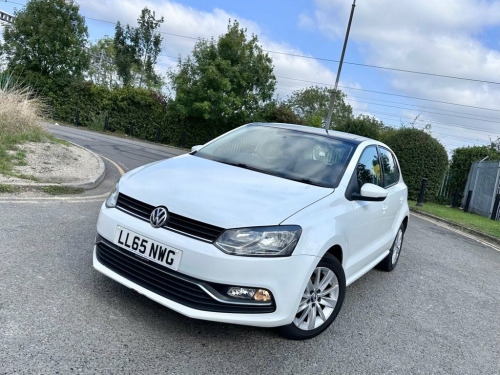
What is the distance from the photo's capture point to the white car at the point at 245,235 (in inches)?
108

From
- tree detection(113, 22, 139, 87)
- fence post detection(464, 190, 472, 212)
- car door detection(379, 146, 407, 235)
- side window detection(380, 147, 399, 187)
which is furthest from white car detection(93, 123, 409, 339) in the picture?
tree detection(113, 22, 139, 87)

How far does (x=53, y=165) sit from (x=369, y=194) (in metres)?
6.96

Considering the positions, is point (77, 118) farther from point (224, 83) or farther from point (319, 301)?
point (319, 301)

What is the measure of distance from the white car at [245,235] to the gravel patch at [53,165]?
426 centimetres

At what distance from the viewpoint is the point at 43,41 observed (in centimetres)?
3131

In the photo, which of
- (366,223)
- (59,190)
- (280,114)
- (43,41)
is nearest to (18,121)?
(59,190)

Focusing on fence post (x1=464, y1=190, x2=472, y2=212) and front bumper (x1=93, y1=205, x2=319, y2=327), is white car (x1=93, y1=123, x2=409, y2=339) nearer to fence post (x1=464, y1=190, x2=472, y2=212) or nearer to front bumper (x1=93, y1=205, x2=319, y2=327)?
front bumper (x1=93, y1=205, x2=319, y2=327)

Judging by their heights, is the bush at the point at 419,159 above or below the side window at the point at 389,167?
above

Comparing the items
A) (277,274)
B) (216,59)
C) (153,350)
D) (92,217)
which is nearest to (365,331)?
(277,274)

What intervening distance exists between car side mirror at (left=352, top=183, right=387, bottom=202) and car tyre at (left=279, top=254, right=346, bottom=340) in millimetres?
680

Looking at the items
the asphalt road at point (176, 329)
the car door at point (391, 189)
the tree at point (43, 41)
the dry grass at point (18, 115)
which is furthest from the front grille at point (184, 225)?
the tree at point (43, 41)

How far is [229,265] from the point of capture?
269 cm

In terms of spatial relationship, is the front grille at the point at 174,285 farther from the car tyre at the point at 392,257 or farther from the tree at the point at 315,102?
the tree at the point at 315,102

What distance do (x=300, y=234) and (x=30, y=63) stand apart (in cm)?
3473
